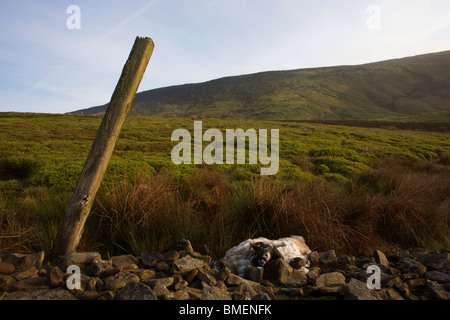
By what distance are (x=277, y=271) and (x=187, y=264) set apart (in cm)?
114

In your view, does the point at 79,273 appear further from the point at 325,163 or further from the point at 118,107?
the point at 325,163

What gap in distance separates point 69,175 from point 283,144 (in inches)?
498

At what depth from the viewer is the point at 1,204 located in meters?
5.23

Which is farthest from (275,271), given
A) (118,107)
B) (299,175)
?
(299,175)

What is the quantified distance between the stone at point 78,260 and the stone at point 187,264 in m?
1.00

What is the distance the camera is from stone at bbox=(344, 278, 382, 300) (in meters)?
3.04

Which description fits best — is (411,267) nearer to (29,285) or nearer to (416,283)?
(416,283)

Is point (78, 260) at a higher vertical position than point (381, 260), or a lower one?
higher

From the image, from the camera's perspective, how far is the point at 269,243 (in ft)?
14.1

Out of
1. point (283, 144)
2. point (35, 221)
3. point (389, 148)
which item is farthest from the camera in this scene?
point (389, 148)

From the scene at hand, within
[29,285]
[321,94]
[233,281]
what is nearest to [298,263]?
[233,281]
